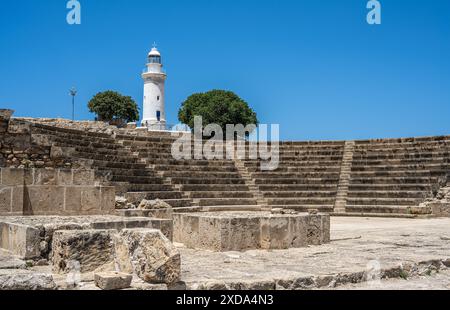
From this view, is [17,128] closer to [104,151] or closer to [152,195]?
[152,195]

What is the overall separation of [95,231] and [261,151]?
16.7 m

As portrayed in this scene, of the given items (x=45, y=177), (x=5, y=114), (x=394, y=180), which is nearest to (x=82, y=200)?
(x=45, y=177)

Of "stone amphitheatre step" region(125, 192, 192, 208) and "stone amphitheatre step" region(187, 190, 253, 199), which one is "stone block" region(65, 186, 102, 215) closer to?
"stone amphitheatre step" region(125, 192, 192, 208)

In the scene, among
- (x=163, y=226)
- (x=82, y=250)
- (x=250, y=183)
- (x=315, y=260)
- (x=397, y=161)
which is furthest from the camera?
(x=250, y=183)

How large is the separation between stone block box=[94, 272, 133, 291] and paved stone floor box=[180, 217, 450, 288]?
1.95 ft

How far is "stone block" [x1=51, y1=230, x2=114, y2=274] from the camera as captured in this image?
519 cm

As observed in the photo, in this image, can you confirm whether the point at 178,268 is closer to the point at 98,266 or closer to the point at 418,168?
the point at 98,266

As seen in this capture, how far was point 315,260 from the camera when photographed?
643 centimetres

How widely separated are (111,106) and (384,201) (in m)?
42.0

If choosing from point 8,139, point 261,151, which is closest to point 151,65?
point 261,151

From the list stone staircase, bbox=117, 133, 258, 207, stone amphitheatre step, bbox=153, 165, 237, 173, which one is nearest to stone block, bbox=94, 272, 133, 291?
stone staircase, bbox=117, 133, 258, 207

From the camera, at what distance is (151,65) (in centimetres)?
5734

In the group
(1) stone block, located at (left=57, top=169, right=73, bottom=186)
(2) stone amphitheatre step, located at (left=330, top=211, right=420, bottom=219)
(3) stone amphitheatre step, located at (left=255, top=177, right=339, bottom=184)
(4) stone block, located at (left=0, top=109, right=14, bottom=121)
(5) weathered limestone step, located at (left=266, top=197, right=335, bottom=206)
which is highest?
(4) stone block, located at (left=0, top=109, right=14, bottom=121)

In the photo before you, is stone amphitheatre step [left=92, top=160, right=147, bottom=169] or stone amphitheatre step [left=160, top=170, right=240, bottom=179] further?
stone amphitheatre step [left=160, top=170, right=240, bottom=179]
